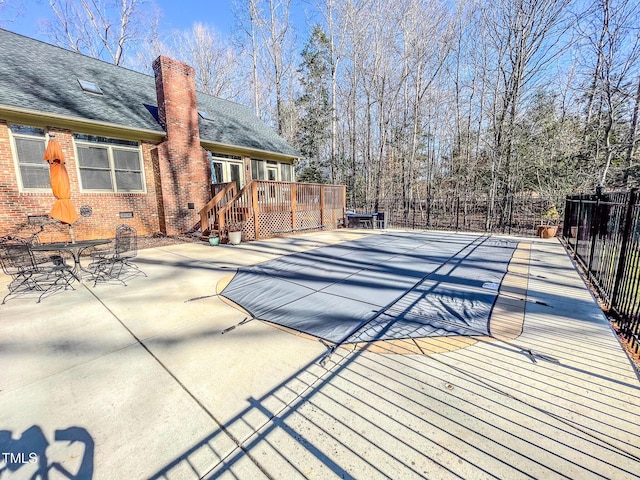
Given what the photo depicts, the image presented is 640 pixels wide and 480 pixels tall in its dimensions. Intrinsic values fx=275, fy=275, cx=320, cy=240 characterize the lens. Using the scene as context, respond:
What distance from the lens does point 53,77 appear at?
26.4 feet

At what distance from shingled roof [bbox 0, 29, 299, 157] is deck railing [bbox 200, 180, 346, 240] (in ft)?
9.42

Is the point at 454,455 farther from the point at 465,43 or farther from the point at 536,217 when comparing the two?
→ the point at 465,43

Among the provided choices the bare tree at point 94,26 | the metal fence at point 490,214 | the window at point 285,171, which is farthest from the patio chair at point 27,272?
the bare tree at point 94,26

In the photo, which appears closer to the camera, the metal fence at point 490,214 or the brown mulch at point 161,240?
the brown mulch at point 161,240

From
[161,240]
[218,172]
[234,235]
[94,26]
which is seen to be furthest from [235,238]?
[94,26]

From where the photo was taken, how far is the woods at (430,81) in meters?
10.3

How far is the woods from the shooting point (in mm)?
10289

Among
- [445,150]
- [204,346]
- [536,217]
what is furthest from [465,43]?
[204,346]

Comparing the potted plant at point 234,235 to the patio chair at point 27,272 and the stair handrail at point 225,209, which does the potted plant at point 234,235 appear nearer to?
the stair handrail at point 225,209

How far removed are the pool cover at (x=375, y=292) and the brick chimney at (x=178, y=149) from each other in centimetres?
507

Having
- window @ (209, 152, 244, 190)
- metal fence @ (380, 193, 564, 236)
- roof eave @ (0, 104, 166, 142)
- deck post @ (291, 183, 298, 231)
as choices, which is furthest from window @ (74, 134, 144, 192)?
metal fence @ (380, 193, 564, 236)

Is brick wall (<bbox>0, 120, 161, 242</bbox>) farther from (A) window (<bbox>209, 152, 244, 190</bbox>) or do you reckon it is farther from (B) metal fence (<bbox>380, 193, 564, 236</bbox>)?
(B) metal fence (<bbox>380, 193, 564, 236</bbox>)

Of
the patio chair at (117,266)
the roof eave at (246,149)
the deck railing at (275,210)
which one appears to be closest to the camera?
the patio chair at (117,266)

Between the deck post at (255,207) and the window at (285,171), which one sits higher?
the window at (285,171)
